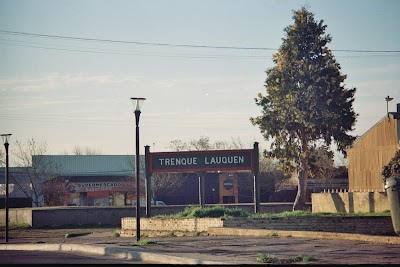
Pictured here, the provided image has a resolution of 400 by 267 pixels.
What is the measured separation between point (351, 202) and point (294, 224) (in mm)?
9222

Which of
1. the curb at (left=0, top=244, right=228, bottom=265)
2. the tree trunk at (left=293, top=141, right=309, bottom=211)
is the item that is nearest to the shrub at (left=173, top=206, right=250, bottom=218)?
the curb at (left=0, top=244, right=228, bottom=265)

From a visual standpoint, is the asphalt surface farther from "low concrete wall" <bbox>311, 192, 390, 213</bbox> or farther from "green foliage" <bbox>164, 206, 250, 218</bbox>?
"low concrete wall" <bbox>311, 192, 390, 213</bbox>

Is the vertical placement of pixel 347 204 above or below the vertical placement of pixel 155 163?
below

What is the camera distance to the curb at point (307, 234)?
19683 mm

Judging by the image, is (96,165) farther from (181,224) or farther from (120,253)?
(120,253)

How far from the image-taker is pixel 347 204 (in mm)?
35781

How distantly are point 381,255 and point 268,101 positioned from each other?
1097 inches

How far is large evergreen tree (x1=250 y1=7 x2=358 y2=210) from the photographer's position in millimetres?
42156

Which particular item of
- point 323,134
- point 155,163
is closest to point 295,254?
point 155,163

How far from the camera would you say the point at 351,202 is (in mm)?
35469

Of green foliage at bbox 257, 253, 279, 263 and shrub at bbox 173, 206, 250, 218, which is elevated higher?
shrub at bbox 173, 206, 250, 218

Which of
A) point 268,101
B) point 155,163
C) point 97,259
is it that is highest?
point 268,101

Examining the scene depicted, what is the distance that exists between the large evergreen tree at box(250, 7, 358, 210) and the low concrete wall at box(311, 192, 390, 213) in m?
3.98

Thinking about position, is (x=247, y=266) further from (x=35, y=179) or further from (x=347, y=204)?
(x=35, y=179)
